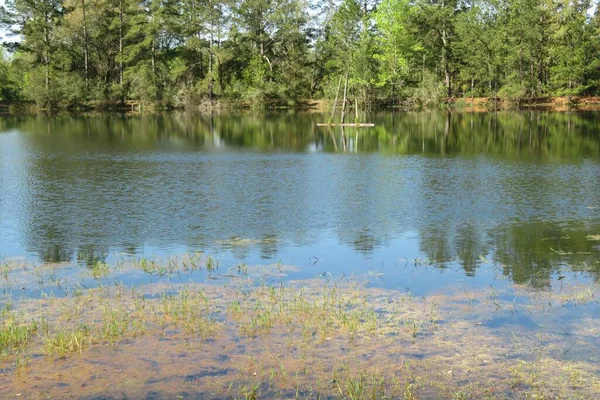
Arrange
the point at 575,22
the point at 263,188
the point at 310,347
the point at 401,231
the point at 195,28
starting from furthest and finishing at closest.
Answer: the point at 195,28 < the point at 575,22 < the point at 263,188 < the point at 401,231 < the point at 310,347

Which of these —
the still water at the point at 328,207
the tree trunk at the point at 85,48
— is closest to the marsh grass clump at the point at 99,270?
the still water at the point at 328,207

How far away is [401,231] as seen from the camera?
51.6 ft

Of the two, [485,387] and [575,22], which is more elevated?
[575,22]

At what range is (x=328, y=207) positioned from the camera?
61.2 ft

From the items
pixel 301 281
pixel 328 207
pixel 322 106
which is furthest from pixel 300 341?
pixel 322 106

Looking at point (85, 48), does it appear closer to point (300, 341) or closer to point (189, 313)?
point (189, 313)

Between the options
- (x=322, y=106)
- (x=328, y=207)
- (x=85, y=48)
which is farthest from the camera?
(x=322, y=106)

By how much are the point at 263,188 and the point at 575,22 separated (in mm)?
64258

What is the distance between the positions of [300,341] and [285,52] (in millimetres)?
79719

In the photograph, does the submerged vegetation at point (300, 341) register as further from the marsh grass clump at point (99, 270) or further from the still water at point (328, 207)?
the still water at point (328, 207)

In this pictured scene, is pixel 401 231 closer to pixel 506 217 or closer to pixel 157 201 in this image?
pixel 506 217

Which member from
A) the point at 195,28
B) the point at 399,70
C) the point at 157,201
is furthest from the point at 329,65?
the point at 157,201

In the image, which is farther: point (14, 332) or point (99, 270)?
point (99, 270)

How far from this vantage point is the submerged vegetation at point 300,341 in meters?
7.34
